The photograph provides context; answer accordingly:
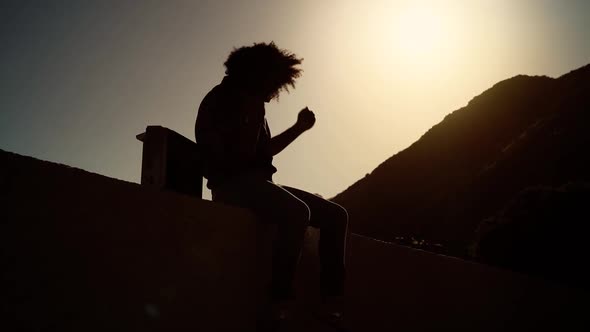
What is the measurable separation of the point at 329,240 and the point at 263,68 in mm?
1113

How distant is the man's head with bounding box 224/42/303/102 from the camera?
111 inches

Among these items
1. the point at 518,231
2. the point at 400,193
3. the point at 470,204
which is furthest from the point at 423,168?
the point at 518,231

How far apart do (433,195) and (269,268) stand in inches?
1592

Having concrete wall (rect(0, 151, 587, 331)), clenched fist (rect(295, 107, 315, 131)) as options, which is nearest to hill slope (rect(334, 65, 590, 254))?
clenched fist (rect(295, 107, 315, 131))

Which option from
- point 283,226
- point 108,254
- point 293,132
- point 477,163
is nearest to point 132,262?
point 108,254

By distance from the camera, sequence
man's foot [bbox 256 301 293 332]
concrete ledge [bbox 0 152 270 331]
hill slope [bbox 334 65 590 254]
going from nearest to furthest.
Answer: concrete ledge [bbox 0 152 270 331] < man's foot [bbox 256 301 293 332] < hill slope [bbox 334 65 590 254]

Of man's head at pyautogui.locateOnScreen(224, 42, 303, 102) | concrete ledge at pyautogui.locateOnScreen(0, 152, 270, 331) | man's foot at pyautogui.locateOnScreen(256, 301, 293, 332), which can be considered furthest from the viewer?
man's head at pyautogui.locateOnScreen(224, 42, 303, 102)

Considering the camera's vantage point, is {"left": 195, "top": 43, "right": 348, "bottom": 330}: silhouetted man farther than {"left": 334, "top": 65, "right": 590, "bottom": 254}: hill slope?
No

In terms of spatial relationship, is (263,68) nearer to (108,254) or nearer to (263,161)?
(263,161)

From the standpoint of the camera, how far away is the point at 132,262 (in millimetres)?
1817

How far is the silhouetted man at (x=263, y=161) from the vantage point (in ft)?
8.40

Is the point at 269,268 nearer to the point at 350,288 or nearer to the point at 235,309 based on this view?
the point at 235,309

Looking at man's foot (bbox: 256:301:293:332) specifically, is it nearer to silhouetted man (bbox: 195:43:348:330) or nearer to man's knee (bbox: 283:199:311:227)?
silhouetted man (bbox: 195:43:348:330)

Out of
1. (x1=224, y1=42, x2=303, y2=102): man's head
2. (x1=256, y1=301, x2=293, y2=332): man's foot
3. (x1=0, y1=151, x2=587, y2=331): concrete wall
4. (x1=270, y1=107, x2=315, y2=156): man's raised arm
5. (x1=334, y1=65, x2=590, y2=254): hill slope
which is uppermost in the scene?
(x1=334, y1=65, x2=590, y2=254): hill slope
